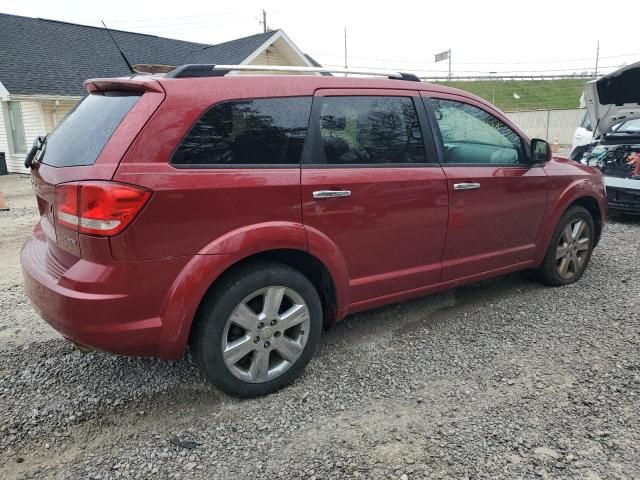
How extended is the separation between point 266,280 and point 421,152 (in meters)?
1.45

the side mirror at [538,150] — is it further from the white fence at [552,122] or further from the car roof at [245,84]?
the white fence at [552,122]

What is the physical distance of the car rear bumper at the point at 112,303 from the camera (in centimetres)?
232

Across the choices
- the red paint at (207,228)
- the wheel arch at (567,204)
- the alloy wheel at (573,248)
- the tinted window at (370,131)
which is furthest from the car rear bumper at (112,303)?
the alloy wheel at (573,248)

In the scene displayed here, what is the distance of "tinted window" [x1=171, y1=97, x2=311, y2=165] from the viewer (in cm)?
253

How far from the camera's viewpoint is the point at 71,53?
1686 cm

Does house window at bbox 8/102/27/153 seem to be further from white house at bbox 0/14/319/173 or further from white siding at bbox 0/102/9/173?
white siding at bbox 0/102/9/173

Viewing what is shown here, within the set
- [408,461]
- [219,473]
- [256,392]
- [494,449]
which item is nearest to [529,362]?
[494,449]

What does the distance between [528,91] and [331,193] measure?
54.7 m

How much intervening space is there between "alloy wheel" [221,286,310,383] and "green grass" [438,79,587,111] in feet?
146

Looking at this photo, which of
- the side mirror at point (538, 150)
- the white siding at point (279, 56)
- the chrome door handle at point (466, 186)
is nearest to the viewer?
the chrome door handle at point (466, 186)

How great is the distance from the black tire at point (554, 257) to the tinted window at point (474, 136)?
2.88 feet

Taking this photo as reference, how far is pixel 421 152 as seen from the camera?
11.0 ft

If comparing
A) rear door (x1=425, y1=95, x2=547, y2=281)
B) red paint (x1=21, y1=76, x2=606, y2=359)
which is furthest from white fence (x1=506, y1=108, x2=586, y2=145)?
red paint (x1=21, y1=76, x2=606, y2=359)

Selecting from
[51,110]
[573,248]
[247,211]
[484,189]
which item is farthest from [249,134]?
[51,110]
